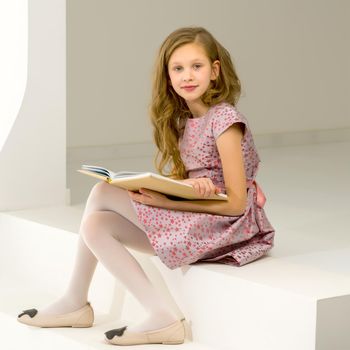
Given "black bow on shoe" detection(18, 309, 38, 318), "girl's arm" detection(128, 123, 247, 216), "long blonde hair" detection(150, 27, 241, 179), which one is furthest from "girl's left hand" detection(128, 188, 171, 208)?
"black bow on shoe" detection(18, 309, 38, 318)

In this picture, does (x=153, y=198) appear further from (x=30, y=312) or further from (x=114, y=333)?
(x=30, y=312)

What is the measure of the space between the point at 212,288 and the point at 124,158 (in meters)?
2.90

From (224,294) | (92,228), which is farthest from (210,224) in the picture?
(92,228)

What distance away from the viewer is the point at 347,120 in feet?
22.9

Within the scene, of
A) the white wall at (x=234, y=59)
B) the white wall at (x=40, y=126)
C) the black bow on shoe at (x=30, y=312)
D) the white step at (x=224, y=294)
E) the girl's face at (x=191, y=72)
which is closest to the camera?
the white step at (x=224, y=294)

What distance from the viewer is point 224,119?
3.06m

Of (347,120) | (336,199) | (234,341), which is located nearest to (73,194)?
(336,199)

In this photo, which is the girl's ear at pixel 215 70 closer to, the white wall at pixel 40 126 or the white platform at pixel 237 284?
the white platform at pixel 237 284

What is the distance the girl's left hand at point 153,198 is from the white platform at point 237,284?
20cm

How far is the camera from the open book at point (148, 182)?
2877 mm

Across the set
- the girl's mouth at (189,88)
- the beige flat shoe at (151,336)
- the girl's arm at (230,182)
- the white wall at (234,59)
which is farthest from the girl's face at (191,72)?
the white wall at (234,59)

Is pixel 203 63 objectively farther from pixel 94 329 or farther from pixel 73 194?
pixel 73 194

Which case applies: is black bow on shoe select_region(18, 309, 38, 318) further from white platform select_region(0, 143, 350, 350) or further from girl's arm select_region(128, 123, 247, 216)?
girl's arm select_region(128, 123, 247, 216)

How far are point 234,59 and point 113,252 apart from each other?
3.38 meters
